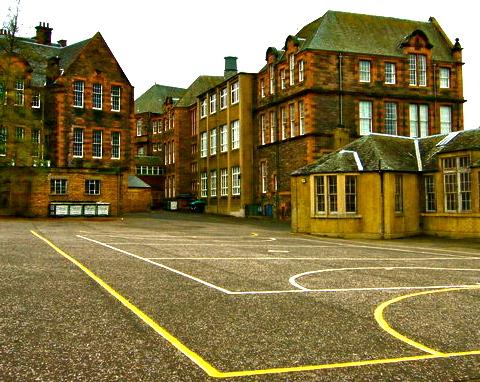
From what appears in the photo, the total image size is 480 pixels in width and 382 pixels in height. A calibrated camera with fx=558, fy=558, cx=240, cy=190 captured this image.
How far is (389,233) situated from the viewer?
2947 cm

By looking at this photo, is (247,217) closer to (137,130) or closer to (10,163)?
(10,163)

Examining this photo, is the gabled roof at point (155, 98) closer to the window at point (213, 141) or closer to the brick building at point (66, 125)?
the window at point (213, 141)

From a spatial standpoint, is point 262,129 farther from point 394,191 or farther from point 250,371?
point 250,371

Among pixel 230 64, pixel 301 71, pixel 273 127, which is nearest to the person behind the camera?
pixel 301 71

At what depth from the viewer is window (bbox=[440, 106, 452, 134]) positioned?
153 feet

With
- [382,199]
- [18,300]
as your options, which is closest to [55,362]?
[18,300]

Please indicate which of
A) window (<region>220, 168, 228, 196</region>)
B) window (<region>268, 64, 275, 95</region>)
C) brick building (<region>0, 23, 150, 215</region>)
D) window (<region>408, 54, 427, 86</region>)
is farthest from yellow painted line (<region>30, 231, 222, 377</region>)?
window (<region>220, 168, 228, 196</region>)

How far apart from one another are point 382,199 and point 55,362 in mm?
25060

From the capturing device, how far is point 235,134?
52562 millimetres

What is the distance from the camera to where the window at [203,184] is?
60250mm

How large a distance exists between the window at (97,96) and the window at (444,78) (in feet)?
96.8

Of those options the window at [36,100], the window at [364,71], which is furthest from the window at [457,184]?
the window at [36,100]

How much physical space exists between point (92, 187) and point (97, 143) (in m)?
8.20

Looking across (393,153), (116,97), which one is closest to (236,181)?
(116,97)
